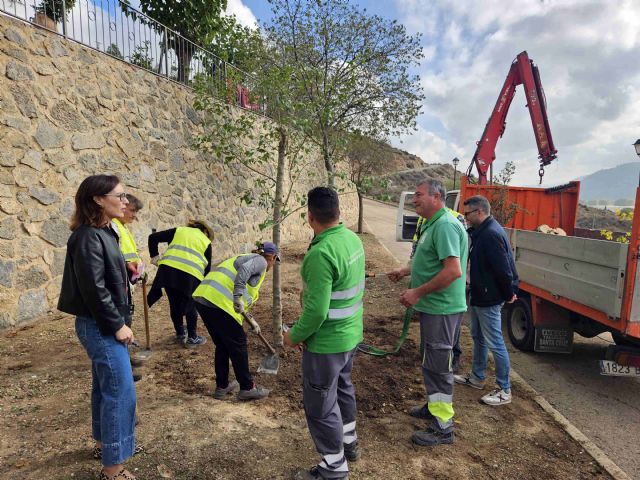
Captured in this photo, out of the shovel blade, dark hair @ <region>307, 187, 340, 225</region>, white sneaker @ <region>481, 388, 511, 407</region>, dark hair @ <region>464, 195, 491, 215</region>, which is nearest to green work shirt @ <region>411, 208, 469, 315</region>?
dark hair @ <region>464, 195, 491, 215</region>

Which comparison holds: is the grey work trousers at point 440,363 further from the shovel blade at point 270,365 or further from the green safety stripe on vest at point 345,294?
the shovel blade at point 270,365

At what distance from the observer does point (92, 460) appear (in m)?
2.62

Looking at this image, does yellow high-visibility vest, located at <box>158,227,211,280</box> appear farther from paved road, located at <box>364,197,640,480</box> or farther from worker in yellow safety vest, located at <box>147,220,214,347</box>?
paved road, located at <box>364,197,640,480</box>

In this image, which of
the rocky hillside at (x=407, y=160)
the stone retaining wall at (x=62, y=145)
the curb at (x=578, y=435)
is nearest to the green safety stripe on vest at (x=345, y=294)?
the curb at (x=578, y=435)

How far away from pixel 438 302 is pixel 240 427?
1.71 m

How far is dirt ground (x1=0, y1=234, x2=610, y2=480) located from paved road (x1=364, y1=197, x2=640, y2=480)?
351 millimetres

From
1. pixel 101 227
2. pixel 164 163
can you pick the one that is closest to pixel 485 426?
pixel 101 227

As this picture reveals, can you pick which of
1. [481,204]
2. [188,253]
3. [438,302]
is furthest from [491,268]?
[188,253]

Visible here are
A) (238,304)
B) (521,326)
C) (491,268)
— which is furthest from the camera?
→ (521,326)

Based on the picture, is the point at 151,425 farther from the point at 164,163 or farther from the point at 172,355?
the point at 164,163

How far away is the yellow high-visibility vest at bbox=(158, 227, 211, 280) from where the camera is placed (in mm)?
4504

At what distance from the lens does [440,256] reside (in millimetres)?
3045

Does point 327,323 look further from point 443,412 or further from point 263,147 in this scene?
point 263,147

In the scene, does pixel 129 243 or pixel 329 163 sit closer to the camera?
pixel 129 243
